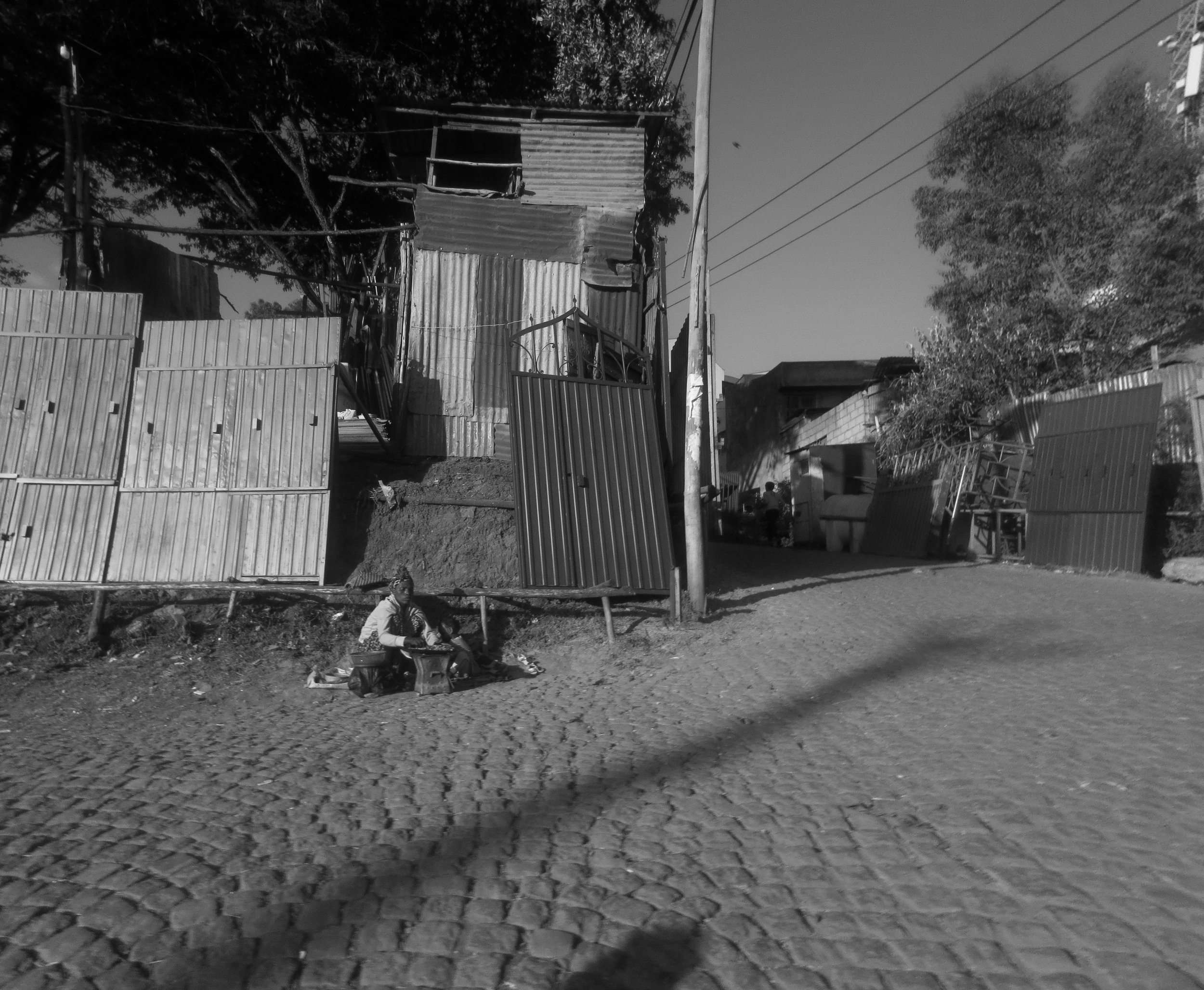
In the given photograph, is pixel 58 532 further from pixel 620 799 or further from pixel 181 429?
pixel 620 799

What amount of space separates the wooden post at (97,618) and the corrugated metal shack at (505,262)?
14.1 ft

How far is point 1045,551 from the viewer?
1325 cm

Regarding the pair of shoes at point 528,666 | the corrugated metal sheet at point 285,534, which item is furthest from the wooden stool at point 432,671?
the corrugated metal sheet at point 285,534

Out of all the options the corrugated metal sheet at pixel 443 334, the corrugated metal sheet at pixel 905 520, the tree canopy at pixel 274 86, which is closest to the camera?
the corrugated metal sheet at pixel 443 334

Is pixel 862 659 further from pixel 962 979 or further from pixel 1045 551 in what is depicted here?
pixel 1045 551

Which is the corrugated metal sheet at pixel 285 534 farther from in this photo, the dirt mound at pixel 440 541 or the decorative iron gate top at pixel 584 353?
the decorative iron gate top at pixel 584 353

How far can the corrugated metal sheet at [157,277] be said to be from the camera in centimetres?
1241

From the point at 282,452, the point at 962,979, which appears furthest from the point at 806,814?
the point at 282,452

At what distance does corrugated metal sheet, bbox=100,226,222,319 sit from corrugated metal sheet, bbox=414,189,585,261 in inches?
150

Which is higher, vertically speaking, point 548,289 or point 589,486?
point 548,289

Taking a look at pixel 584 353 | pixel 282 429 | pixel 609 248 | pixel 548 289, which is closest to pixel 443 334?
pixel 548 289

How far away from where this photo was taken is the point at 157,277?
13.0 m

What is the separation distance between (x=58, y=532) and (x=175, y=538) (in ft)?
3.83

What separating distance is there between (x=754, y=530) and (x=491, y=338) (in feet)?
41.3
